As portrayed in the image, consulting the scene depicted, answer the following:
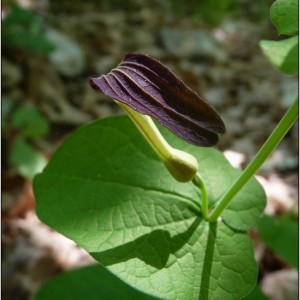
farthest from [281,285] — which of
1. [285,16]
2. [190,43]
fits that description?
[190,43]

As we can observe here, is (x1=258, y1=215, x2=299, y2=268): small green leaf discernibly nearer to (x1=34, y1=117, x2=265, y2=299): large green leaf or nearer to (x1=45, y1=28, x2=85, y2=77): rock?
(x1=34, y1=117, x2=265, y2=299): large green leaf

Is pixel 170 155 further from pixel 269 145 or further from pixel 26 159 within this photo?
pixel 26 159

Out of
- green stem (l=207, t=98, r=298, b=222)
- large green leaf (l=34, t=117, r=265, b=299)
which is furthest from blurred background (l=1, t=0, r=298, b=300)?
green stem (l=207, t=98, r=298, b=222)

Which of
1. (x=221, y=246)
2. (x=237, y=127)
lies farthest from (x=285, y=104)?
(x=221, y=246)

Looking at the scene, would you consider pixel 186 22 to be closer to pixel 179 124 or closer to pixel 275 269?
pixel 275 269

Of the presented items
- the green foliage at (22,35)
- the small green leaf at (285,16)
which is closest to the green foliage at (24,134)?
the green foliage at (22,35)

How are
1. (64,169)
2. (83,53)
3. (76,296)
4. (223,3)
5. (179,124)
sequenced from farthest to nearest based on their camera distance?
(223,3) < (83,53) < (76,296) < (64,169) < (179,124)
